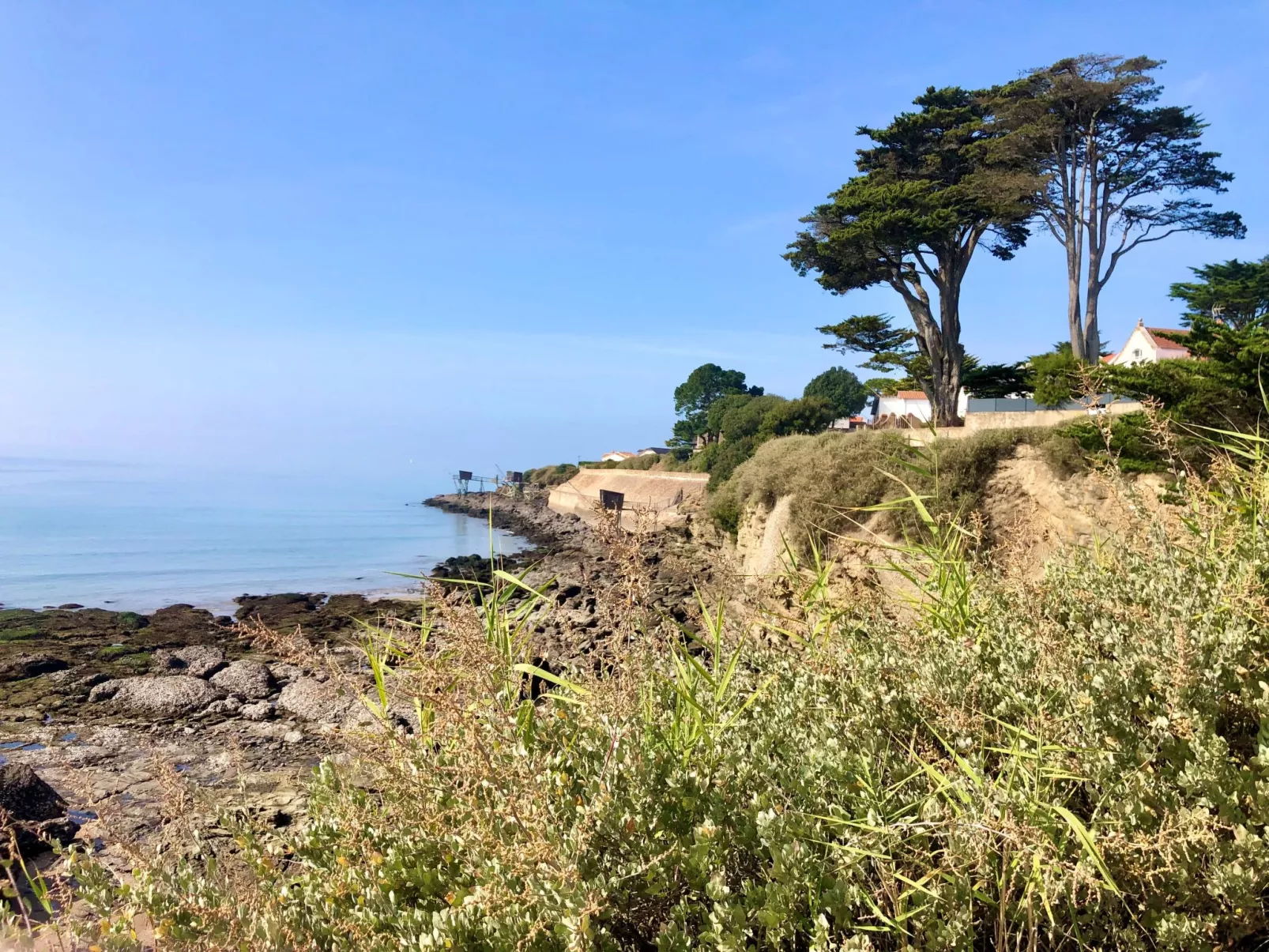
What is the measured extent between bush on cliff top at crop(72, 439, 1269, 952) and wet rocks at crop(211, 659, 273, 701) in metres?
12.0

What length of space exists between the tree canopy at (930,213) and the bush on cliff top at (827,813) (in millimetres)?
23653

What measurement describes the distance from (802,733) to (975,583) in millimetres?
1610

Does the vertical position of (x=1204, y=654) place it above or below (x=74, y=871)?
above

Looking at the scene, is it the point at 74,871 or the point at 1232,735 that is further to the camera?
the point at 1232,735

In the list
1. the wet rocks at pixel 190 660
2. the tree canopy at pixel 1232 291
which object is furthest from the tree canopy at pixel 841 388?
the wet rocks at pixel 190 660

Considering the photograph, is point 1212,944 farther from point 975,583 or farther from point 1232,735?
point 975,583

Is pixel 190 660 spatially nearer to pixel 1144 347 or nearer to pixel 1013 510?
pixel 1013 510

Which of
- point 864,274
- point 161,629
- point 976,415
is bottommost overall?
point 161,629

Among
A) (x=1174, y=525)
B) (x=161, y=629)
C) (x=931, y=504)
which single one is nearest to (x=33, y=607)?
(x=161, y=629)

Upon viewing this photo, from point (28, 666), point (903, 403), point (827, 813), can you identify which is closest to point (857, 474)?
point (827, 813)

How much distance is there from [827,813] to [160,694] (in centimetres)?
1399

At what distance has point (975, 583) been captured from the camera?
11.8ft

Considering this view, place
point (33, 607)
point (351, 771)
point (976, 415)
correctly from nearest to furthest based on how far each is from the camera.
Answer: point (351, 771) < point (976, 415) < point (33, 607)

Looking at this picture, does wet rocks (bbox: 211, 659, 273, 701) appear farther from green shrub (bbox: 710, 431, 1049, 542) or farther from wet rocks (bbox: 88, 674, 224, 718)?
green shrub (bbox: 710, 431, 1049, 542)
